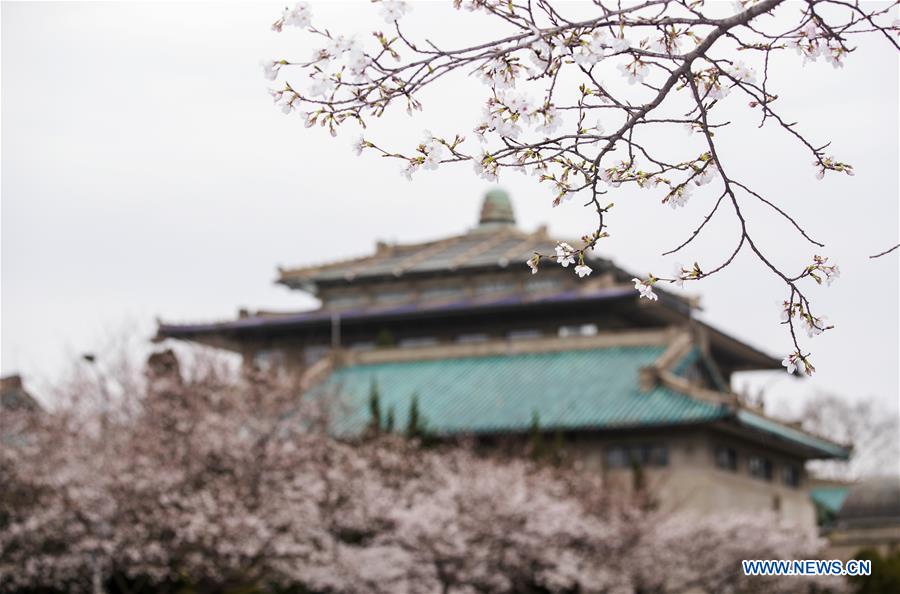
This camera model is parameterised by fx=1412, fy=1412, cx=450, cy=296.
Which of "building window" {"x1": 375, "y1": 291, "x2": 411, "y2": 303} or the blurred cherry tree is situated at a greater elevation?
"building window" {"x1": 375, "y1": 291, "x2": 411, "y2": 303}

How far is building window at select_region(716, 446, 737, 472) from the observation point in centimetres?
3962

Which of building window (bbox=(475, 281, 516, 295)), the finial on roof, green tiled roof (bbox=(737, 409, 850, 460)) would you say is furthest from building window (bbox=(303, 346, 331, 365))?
green tiled roof (bbox=(737, 409, 850, 460))

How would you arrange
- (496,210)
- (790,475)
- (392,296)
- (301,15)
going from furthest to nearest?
1. (496,210)
2. (392,296)
3. (790,475)
4. (301,15)

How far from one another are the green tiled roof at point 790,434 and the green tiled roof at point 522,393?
222 centimetres

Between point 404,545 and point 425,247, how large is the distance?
30.4 m

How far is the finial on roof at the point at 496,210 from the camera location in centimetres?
5747

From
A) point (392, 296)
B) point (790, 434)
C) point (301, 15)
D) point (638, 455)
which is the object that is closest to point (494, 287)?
point (392, 296)

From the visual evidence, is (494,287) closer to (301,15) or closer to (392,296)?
(392,296)

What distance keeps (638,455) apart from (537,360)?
16.8 ft

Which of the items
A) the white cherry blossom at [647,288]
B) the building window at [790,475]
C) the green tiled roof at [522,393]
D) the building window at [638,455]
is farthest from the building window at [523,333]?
the white cherry blossom at [647,288]

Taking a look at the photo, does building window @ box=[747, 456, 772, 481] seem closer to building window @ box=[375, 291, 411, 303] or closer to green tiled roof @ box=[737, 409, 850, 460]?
green tiled roof @ box=[737, 409, 850, 460]

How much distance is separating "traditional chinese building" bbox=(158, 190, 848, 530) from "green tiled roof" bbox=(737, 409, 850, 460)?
0.09 meters

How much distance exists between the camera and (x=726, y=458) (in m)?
40.3

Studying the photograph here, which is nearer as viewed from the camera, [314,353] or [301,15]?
[301,15]
